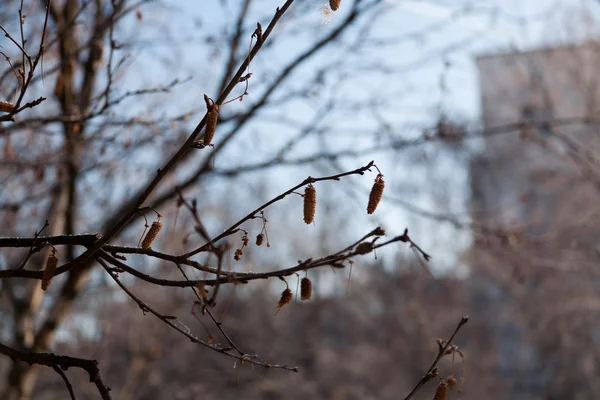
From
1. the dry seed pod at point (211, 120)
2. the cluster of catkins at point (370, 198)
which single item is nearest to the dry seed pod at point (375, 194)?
the cluster of catkins at point (370, 198)

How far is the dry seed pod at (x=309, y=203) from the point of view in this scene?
1.66 meters

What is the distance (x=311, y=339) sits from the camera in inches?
547

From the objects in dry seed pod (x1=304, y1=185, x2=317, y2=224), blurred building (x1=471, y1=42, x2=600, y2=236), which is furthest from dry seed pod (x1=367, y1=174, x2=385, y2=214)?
blurred building (x1=471, y1=42, x2=600, y2=236)

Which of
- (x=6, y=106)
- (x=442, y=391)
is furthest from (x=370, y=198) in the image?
(x=6, y=106)

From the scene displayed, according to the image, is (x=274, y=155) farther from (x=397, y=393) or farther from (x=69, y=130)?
(x=397, y=393)

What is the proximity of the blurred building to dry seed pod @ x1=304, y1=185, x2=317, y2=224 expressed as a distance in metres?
2.96

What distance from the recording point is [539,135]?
790 centimetres

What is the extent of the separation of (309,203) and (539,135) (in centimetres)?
687

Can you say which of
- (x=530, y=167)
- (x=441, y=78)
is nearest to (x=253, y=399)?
(x=530, y=167)

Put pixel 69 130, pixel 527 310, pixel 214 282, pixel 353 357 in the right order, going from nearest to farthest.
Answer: pixel 214 282
pixel 69 130
pixel 527 310
pixel 353 357

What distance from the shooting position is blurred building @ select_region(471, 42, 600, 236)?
21.5 ft

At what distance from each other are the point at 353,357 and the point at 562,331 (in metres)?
4.57

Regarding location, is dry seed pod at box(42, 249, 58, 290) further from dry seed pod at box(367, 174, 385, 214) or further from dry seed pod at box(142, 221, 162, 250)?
dry seed pod at box(367, 174, 385, 214)

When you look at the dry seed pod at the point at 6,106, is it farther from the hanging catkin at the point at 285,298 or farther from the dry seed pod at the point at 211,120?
the hanging catkin at the point at 285,298
